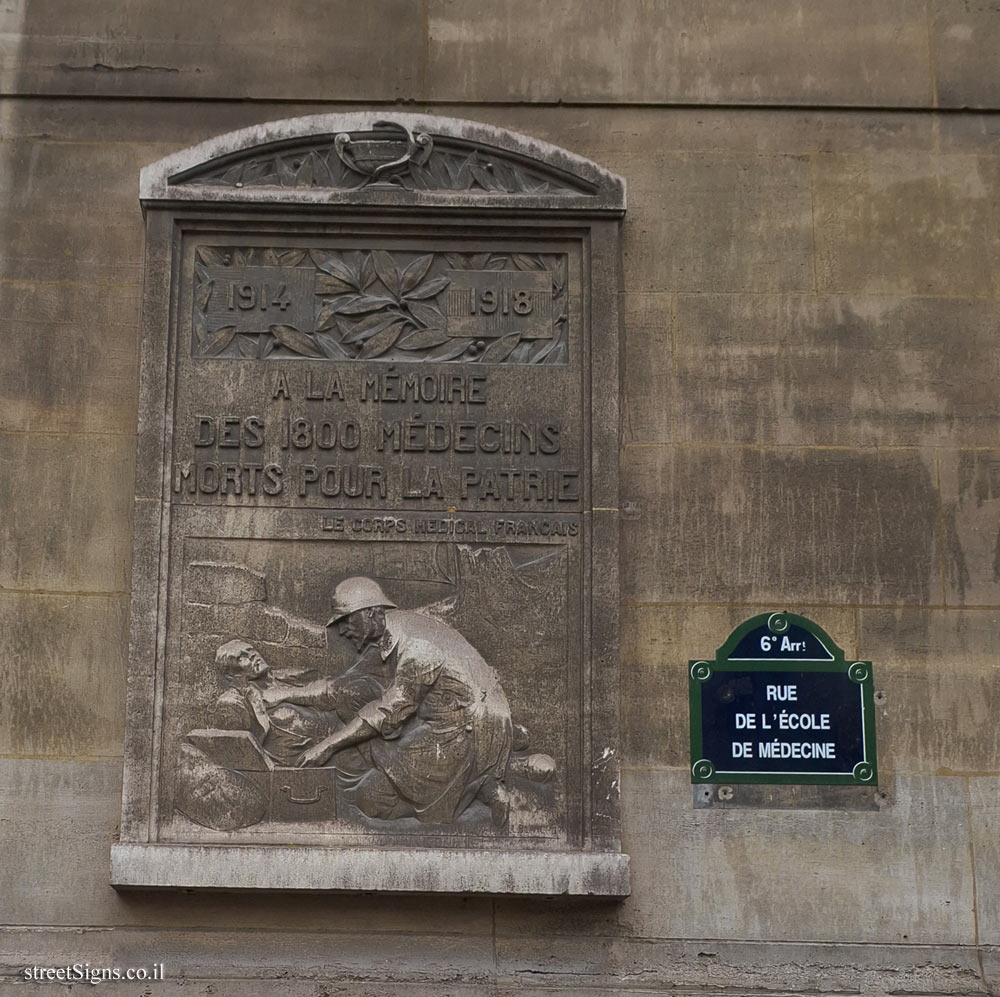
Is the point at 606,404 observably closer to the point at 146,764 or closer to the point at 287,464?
the point at 287,464

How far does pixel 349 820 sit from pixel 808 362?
141 inches

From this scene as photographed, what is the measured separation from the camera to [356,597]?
8.10m

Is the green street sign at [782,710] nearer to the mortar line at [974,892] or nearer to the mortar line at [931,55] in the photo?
the mortar line at [974,892]

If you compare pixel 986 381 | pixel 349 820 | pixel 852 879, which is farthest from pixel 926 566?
pixel 349 820

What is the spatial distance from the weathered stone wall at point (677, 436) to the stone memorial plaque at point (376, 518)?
256 mm

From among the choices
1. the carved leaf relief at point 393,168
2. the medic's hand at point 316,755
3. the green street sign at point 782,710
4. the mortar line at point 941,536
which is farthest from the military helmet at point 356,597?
the mortar line at point 941,536

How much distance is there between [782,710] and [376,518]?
2426 millimetres

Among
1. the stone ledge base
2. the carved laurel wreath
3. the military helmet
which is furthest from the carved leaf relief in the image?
the stone ledge base

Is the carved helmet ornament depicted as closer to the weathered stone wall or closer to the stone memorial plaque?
the stone memorial plaque

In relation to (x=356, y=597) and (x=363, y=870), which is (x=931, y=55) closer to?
(x=356, y=597)

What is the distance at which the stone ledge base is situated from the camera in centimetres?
773

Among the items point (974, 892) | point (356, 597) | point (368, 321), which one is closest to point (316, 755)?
point (356, 597)

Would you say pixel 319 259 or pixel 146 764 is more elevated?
pixel 319 259

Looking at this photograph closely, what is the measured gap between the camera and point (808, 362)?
859 centimetres
